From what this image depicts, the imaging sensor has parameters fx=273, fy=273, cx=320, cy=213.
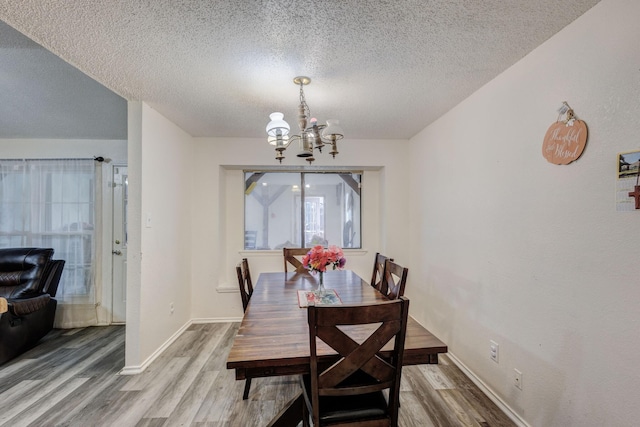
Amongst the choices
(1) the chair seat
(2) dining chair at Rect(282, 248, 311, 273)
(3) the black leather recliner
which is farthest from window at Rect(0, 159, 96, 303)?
(1) the chair seat

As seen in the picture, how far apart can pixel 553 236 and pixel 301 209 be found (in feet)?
9.67

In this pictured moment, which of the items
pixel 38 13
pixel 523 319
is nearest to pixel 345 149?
pixel 523 319

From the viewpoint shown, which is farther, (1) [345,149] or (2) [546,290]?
(1) [345,149]

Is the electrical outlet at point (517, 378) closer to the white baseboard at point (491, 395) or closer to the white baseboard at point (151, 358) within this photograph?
the white baseboard at point (491, 395)

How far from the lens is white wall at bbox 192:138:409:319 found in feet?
11.6

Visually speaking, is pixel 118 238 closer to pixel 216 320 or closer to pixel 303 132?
pixel 216 320

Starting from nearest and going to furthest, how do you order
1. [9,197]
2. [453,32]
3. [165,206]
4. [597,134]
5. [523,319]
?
[597,134] < [453,32] < [523,319] < [165,206] < [9,197]

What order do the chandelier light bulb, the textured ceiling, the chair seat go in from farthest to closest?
the chandelier light bulb, the textured ceiling, the chair seat

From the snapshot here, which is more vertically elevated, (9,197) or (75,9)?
(75,9)

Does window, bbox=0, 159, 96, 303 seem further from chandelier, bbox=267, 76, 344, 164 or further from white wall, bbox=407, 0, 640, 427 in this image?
white wall, bbox=407, 0, 640, 427

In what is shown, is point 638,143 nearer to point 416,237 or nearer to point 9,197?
point 416,237

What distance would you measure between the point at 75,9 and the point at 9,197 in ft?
10.7

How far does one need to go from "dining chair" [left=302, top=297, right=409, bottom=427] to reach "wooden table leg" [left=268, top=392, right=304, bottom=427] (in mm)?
440

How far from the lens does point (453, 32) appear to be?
1503 millimetres
